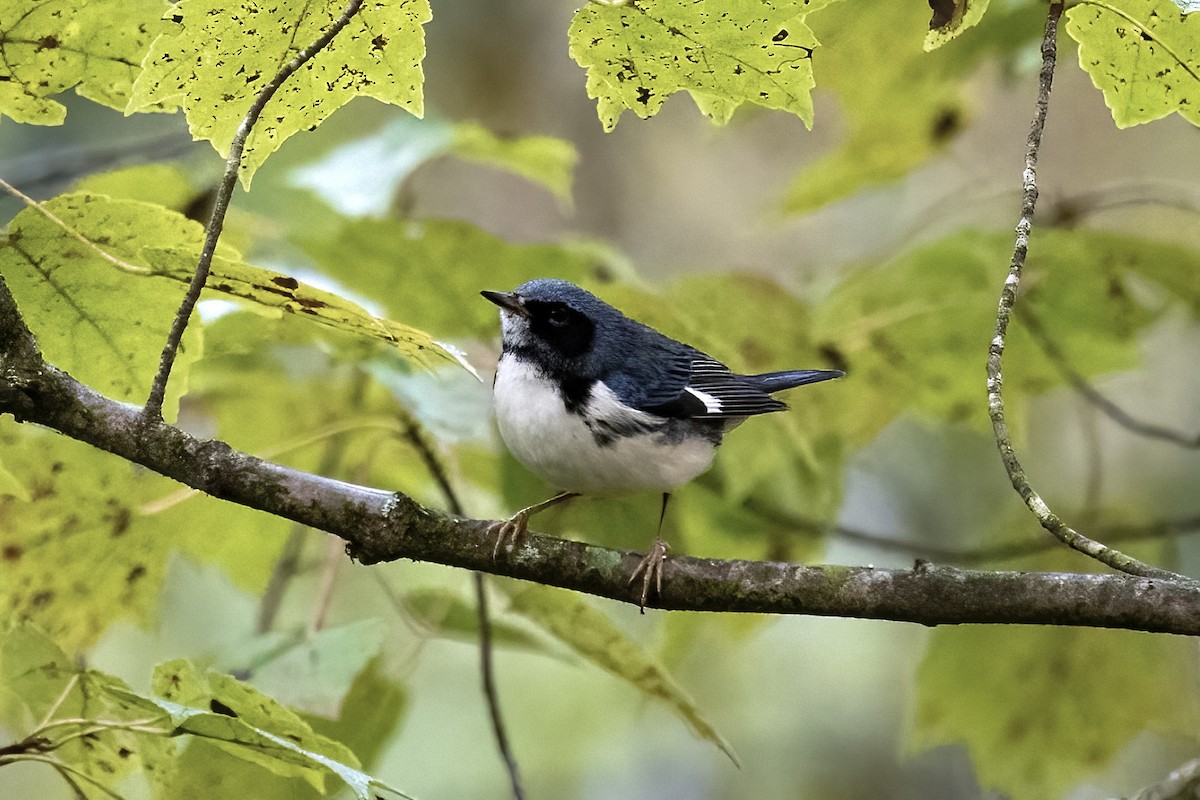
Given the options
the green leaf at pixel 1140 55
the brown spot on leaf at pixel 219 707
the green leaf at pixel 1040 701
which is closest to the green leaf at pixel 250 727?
the brown spot on leaf at pixel 219 707

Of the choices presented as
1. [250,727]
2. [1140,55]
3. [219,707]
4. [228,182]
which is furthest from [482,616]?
[1140,55]

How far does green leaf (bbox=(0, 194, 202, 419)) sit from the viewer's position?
1603 mm

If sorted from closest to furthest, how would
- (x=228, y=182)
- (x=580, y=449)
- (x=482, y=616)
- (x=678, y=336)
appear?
(x=228, y=182), (x=482, y=616), (x=580, y=449), (x=678, y=336)

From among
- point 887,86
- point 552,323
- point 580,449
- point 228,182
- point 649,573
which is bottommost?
point 649,573

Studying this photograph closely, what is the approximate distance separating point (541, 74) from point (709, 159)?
182 centimetres

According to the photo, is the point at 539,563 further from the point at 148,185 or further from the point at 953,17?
the point at 148,185

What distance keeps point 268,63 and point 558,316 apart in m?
1.37

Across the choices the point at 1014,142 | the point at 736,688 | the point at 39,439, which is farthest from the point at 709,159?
the point at 39,439

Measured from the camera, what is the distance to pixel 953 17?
155 centimetres

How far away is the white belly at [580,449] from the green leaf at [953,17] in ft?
3.98

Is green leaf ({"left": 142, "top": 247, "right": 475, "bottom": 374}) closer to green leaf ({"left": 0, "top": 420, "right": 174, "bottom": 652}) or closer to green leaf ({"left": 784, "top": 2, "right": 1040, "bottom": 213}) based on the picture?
→ green leaf ({"left": 0, "top": 420, "right": 174, "bottom": 652})

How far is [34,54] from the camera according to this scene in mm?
1607

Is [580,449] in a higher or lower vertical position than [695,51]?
lower

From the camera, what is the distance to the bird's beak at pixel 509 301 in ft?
8.43
